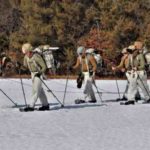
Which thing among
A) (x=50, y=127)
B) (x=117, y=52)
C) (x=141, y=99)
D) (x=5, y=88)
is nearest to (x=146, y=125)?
(x=50, y=127)

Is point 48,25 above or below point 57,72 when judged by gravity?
above

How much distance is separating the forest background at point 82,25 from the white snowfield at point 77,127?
81.1 ft

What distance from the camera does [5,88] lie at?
27391 mm

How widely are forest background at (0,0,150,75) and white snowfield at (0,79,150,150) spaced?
81.1ft

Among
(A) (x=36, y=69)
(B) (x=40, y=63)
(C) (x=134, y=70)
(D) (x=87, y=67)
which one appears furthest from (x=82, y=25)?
(B) (x=40, y=63)

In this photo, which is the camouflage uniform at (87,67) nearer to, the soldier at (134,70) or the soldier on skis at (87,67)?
the soldier on skis at (87,67)

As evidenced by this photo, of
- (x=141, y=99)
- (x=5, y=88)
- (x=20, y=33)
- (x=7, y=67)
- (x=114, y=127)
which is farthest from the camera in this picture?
(x=20, y=33)

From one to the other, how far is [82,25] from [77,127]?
33.3m

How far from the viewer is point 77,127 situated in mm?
14688

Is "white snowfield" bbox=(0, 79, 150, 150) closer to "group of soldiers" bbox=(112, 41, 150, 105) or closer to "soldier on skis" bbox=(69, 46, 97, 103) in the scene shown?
"group of soldiers" bbox=(112, 41, 150, 105)

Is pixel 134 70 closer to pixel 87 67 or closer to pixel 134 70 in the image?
pixel 134 70

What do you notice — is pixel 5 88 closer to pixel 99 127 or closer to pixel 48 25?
pixel 99 127

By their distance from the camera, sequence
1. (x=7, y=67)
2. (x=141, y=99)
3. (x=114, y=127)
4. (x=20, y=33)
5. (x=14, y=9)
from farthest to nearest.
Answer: (x=14, y=9)
(x=20, y=33)
(x=7, y=67)
(x=141, y=99)
(x=114, y=127)

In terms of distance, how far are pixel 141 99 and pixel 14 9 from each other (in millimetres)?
31199
